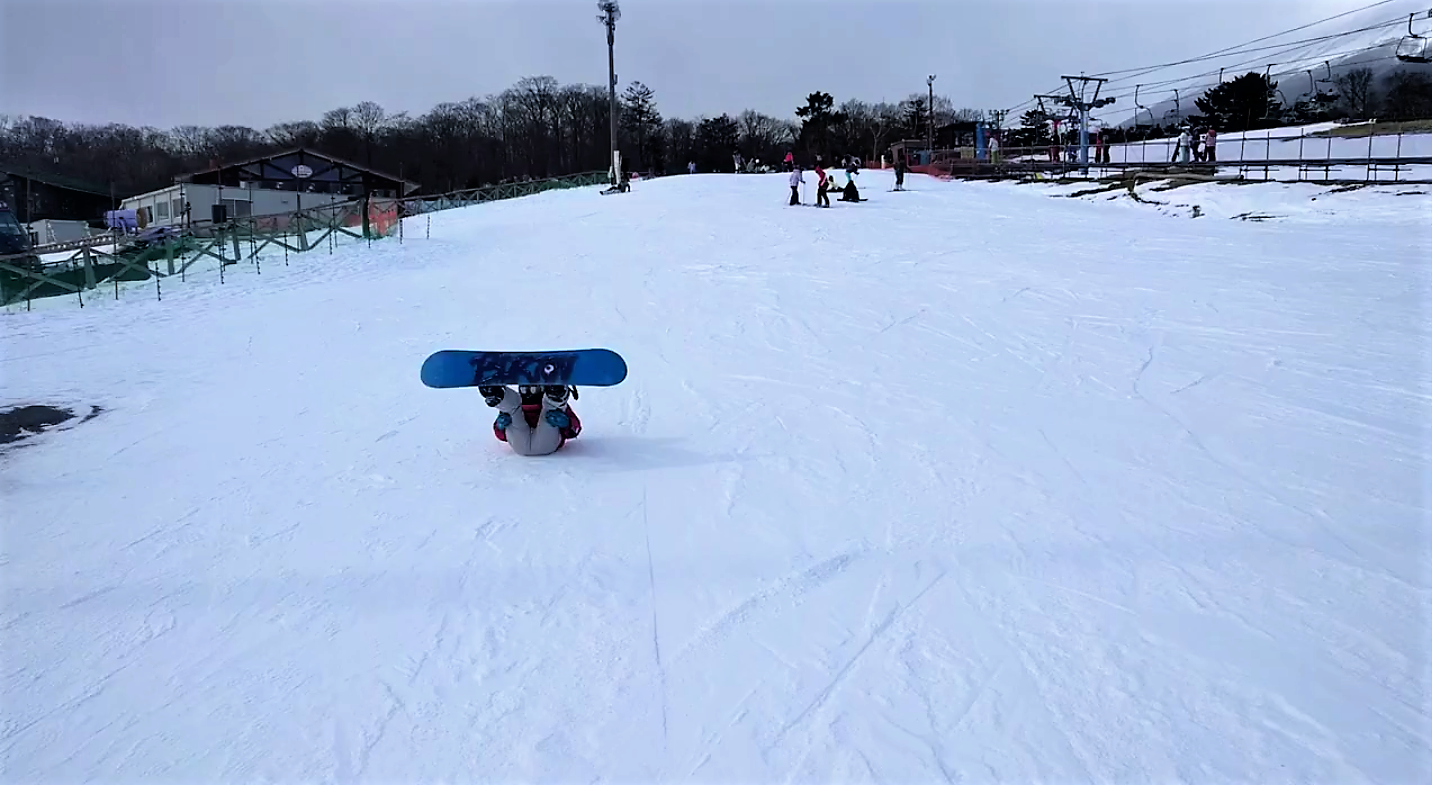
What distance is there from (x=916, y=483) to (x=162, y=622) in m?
4.60

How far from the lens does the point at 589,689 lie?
3885 mm

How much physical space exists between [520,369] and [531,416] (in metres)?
0.39

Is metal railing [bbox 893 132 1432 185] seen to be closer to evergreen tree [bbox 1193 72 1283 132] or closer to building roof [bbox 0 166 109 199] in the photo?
evergreen tree [bbox 1193 72 1283 132]

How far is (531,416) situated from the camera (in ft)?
23.1

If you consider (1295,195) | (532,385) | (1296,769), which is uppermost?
(1295,195)

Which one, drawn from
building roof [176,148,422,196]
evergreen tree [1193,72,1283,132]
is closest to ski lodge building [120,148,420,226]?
building roof [176,148,422,196]

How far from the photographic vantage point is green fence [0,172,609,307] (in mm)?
15805

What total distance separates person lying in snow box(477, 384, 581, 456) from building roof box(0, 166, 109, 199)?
48322mm

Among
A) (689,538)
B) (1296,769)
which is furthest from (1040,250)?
(1296,769)

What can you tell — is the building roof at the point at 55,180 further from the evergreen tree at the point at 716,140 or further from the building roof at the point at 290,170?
the evergreen tree at the point at 716,140

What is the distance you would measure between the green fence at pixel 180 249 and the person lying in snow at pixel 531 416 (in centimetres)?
1281

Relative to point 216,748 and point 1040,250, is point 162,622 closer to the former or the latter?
point 216,748

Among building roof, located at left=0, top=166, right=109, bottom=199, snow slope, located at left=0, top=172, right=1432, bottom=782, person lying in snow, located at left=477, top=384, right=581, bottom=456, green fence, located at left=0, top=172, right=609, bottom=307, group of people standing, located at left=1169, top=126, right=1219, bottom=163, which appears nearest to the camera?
snow slope, located at left=0, top=172, right=1432, bottom=782

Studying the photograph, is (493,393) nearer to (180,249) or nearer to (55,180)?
(180,249)
